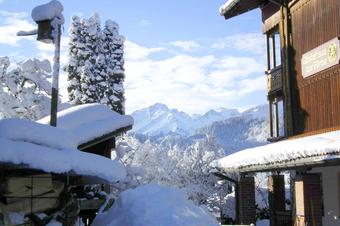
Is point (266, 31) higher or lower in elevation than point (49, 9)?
higher

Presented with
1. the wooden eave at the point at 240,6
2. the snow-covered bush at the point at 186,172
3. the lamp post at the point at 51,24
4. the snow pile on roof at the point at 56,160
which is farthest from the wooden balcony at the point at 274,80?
the snow-covered bush at the point at 186,172

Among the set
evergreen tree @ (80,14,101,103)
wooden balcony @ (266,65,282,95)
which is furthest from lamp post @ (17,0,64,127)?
evergreen tree @ (80,14,101,103)

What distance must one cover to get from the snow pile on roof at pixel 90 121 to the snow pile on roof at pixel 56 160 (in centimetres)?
387

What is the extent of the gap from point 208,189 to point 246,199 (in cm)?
1803

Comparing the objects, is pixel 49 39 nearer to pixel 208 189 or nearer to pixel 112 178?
pixel 112 178

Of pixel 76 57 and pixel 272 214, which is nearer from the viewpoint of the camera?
pixel 272 214

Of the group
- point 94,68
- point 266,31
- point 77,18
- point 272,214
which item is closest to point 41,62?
point 266,31

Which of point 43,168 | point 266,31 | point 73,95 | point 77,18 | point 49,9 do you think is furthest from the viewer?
point 77,18

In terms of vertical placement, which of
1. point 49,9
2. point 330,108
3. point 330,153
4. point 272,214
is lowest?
point 272,214

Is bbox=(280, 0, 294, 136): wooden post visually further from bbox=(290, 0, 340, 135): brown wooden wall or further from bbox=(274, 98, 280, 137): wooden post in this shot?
bbox=(274, 98, 280, 137): wooden post

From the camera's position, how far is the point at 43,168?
7836mm

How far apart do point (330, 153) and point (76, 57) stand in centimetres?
2740

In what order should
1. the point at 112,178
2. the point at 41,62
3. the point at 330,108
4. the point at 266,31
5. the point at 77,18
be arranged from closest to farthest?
the point at 112,178 → the point at 330,108 → the point at 266,31 → the point at 41,62 → the point at 77,18

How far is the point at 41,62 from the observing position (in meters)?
21.9
